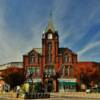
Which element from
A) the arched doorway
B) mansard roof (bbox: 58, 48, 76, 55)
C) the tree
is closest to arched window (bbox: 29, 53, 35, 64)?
the tree

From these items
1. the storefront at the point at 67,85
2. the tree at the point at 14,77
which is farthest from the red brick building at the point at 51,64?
the tree at the point at 14,77

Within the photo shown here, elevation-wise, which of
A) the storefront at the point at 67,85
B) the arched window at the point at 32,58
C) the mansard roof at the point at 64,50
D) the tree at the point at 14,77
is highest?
the mansard roof at the point at 64,50

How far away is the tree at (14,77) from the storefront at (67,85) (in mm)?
11128

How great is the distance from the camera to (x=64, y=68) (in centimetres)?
11131

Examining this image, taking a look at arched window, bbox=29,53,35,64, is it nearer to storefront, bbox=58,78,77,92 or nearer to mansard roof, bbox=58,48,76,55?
mansard roof, bbox=58,48,76,55

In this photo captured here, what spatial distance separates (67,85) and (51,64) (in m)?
7.92

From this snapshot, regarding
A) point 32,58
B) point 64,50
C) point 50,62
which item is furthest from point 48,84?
point 64,50

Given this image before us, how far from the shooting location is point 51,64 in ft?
369

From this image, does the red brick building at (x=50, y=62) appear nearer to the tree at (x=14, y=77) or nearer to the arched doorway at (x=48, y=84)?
the arched doorway at (x=48, y=84)

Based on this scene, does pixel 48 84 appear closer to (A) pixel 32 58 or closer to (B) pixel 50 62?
(B) pixel 50 62

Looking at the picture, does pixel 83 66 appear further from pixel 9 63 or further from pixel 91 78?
pixel 9 63

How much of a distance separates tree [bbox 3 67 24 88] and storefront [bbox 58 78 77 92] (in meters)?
11.1

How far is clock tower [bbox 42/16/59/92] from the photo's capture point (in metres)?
112

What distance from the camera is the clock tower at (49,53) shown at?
112 meters
